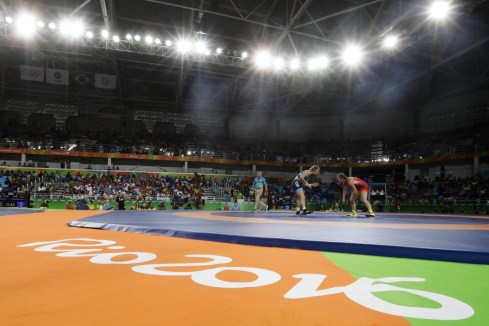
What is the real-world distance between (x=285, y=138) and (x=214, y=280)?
30.2m

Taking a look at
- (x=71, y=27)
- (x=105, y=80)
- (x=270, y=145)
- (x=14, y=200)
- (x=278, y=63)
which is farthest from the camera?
(x=270, y=145)

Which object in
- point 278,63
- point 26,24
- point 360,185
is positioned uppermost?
point 26,24

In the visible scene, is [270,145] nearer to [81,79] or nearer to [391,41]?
[391,41]

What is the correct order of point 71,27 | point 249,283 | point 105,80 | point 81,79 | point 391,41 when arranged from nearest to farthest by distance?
point 249,283, point 71,27, point 391,41, point 105,80, point 81,79

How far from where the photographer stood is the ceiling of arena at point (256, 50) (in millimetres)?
15609

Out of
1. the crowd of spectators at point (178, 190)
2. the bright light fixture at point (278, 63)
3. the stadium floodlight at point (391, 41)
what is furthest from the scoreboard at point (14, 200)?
the stadium floodlight at point (391, 41)

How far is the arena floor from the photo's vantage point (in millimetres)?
1223

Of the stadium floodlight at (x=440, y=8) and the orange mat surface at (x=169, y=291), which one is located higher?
the stadium floodlight at (x=440, y=8)

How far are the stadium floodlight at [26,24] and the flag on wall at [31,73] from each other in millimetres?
7778

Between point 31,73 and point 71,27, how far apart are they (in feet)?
29.5

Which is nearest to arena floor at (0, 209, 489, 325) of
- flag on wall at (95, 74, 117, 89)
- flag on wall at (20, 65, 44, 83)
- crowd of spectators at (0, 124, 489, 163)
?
flag on wall at (95, 74, 117, 89)

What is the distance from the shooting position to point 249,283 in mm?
1701

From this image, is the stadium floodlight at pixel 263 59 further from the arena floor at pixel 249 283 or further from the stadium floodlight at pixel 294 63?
the arena floor at pixel 249 283

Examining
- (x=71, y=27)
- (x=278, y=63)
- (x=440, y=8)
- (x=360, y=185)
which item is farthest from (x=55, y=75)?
(x=440, y=8)
